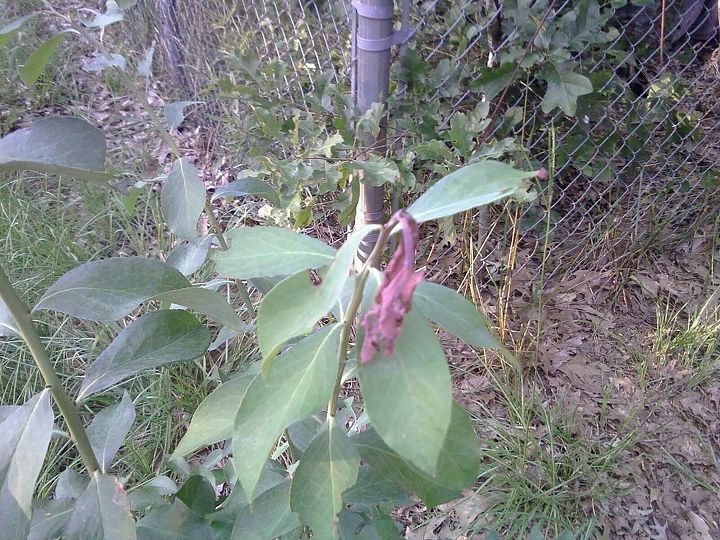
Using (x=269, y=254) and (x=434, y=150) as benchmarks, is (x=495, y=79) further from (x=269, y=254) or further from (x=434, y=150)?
(x=269, y=254)

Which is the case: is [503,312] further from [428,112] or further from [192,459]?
[192,459]

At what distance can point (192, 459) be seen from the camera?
78.1 inches

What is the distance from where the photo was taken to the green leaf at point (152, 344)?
3.05 feet

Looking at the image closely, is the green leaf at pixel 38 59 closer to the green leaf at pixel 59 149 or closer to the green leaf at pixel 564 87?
the green leaf at pixel 59 149

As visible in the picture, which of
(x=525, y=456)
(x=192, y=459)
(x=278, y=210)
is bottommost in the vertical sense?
(x=192, y=459)

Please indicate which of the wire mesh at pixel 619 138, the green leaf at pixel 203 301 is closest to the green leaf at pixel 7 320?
the green leaf at pixel 203 301

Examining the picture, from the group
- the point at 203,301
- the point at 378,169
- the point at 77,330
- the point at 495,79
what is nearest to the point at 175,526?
the point at 203,301

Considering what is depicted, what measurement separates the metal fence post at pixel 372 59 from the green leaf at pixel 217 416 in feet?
3.97

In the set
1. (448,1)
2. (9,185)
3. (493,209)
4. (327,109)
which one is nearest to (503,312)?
(493,209)

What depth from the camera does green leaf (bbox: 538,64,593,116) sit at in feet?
6.07

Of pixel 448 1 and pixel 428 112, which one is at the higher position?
pixel 448 1

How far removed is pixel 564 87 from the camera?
1.87 metres

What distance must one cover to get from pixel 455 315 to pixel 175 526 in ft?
2.13

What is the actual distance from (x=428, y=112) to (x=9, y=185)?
1996 mm
